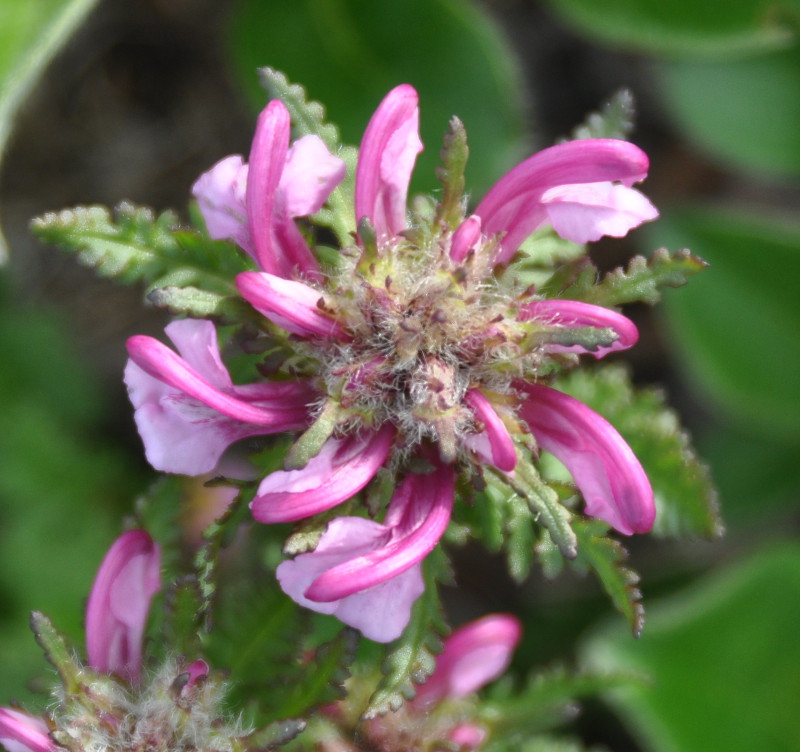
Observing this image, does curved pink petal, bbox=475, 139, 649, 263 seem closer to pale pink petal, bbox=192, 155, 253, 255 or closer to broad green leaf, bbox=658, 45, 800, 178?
pale pink petal, bbox=192, 155, 253, 255

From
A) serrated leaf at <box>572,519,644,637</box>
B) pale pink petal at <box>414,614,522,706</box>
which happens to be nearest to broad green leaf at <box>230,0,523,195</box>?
pale pink petal at <box>414,614,522,706</box>

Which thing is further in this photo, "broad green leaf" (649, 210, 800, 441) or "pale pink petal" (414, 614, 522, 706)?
"broad green leaf" (649, 210, 800, 441)

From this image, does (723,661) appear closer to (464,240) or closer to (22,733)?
(464,240)

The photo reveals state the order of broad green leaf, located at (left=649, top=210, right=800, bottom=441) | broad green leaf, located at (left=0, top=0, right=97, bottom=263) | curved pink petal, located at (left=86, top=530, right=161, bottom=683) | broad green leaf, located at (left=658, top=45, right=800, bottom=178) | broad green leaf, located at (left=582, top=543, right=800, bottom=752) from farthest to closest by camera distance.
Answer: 1. broad green leaf, located at (left=658, top=45, right=800, bottom=178)
2. broad green leaf, located at (left=649, top=210, right=800, bottom=441)
3. broad green leaf, located at (left=582, top=543, right=800, bottom=752)
4. broad green leaf, located at (left=0, top=0, right=97, bottom=263)
5. curved pink petal, located at (left=86, top=530, right=161, bottom=683)

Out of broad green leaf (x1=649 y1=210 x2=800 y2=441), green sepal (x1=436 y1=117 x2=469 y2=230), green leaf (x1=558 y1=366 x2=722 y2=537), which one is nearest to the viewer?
green sepal (x1=436 y1=117 x2=469 y2=230)

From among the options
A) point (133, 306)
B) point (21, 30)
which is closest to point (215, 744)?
point (21, 30)

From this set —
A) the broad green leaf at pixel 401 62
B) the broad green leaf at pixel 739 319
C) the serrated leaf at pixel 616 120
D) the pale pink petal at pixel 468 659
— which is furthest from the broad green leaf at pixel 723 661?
the serrated leaf at pixel 616 120

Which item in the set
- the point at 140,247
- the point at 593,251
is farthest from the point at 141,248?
the point at 593,251

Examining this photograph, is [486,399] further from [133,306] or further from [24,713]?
[133,306]

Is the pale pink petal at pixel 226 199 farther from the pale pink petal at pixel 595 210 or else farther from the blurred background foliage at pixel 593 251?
the blurred background foliage at pixel 593 251
